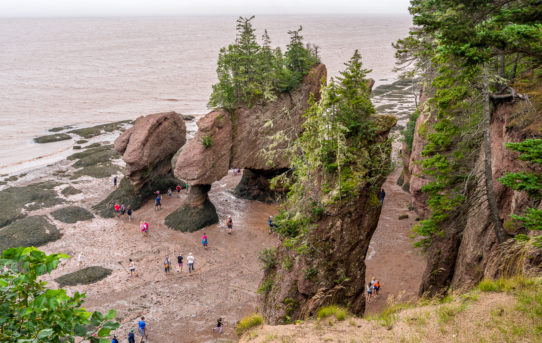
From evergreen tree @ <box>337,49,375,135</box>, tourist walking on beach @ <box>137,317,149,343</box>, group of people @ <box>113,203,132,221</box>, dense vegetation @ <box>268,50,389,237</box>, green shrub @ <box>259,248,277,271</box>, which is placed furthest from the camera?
group of people @ <box>113,203,132,221</box>

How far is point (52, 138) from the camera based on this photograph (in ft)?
160

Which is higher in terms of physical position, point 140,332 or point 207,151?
point 207,151

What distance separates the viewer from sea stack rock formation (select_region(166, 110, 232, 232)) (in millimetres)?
24969

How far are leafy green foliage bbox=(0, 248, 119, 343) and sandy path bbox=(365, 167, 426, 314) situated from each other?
560 inches

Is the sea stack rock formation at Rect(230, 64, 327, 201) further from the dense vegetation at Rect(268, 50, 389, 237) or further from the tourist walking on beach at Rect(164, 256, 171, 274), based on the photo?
the dense vegetation at Rect(268, 50, 389, 237)

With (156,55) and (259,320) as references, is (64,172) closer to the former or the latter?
(259,320)

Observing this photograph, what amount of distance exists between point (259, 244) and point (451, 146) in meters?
13.6

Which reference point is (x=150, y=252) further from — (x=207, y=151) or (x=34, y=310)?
(x=34, y=310)

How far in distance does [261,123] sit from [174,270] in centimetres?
1207

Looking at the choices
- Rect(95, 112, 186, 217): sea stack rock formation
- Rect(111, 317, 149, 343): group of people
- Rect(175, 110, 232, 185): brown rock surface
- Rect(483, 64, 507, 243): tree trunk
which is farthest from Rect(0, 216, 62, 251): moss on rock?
Rect(483, 64, 507, 243): tree trunk

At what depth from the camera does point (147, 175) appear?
94.8ft

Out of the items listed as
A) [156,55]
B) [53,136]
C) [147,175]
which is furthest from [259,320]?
[156,55]

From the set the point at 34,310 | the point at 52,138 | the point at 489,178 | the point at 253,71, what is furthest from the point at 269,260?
the point at 52,138

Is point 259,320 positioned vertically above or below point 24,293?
below
